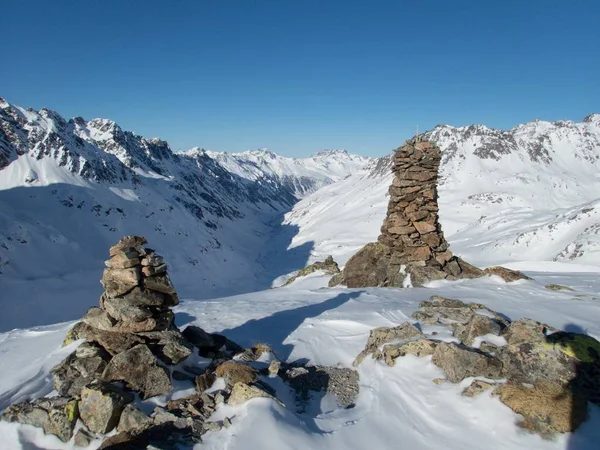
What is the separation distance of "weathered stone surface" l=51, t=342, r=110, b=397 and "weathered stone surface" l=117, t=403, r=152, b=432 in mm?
1879

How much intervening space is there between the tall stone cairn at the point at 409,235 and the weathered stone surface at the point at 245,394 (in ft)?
50.1

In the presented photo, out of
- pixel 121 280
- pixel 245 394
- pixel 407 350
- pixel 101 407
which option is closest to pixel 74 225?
pixel 121 280

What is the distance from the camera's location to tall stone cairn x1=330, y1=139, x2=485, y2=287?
2219 centimetres

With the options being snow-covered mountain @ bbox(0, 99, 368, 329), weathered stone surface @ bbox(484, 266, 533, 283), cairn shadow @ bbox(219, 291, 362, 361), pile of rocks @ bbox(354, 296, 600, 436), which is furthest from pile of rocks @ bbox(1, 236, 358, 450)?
snow-covered mountain @ bbox(0, 99, 368, 329)

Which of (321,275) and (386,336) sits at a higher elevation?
(386,336)

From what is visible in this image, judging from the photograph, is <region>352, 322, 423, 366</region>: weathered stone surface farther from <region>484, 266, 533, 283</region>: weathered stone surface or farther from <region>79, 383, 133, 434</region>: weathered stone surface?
<region>484, 266, 533, 283</region>: weathered stone surface

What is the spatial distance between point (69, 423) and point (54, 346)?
6317mm

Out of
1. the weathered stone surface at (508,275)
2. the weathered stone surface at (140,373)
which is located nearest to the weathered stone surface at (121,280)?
the weathered stone surface at (140,373)

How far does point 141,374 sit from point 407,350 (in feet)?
22.9

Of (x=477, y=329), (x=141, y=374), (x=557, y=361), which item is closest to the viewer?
(x=557, y=361)

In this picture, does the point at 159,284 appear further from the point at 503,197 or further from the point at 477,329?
the point at 503,197

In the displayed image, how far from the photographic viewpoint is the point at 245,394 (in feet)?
26.4

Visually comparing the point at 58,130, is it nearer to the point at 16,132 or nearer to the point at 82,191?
the point at 16,132

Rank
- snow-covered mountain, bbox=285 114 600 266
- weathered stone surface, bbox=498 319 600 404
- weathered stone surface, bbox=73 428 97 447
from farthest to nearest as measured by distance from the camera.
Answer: snow-covered mountain, bbox=285 114 600 266
weathered stone surface, bbox=498 319 600 404
weathered stone surface, bbox=73 428 97 447
